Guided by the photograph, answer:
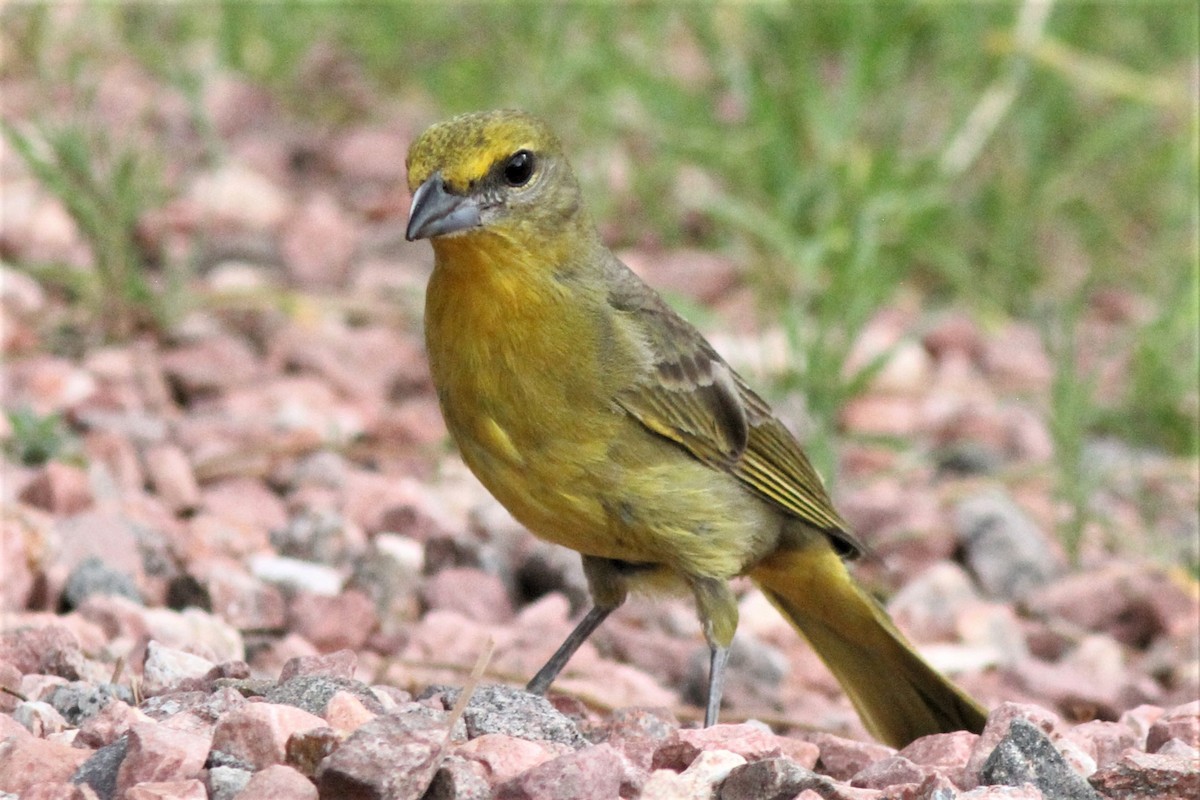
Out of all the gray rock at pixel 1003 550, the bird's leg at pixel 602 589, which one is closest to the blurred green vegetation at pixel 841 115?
the gray rock at pixel 1003 550

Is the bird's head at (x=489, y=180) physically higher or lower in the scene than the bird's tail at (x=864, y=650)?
higher

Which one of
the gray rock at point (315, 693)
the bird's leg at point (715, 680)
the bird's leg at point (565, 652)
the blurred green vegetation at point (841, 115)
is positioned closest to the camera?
the gray rock at point (315, 693)

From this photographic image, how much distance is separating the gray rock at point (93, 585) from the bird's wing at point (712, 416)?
132 cm

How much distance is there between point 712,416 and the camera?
4.83 m

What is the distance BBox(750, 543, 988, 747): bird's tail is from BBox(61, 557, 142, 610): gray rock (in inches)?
62.6

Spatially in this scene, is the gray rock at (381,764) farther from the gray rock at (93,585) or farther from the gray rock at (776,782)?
the gray rock at (93,585)

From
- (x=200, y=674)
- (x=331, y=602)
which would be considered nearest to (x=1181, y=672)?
(x=331, y=602)

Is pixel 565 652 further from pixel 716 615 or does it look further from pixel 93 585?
pixel 93 585

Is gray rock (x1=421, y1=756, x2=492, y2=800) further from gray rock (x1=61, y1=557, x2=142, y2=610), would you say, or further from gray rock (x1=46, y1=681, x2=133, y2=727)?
gray rock (x1=61, y1=557, x2=142, y2=610)

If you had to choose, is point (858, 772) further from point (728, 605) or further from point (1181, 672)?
point (1181, 672)

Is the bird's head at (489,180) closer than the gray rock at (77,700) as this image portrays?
No

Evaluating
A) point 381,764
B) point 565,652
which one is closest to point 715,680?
point 565,652

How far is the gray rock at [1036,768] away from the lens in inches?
135

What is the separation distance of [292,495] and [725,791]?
111 inches
